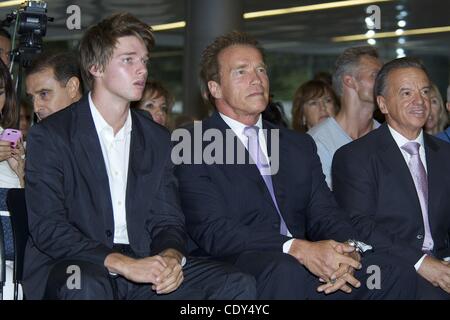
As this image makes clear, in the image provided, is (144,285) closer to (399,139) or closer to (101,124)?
(101,124)

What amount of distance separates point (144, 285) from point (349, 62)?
8.90 feet

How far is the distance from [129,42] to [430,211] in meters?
1.82

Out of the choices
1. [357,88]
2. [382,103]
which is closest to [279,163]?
[382,103]

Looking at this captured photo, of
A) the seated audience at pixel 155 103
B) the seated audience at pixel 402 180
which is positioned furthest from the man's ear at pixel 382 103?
the seated audience at pixel 155 103

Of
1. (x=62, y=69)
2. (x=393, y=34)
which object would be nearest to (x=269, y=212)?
(x=62, y=69)

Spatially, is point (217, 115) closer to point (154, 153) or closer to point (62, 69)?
point (154, 153)

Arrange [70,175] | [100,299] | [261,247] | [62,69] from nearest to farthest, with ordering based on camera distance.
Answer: [100,299], [70,175], [261,247], [62,69]

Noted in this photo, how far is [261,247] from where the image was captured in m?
4.04

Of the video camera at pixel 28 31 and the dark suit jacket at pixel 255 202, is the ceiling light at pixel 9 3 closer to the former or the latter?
the video camera at pixel 28 31

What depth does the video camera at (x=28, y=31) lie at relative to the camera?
16.3 ft

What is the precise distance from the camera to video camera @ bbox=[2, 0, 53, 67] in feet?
16.3

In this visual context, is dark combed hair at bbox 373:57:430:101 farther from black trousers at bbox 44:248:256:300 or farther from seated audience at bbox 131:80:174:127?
seated audience at bbox 131:80:174:127

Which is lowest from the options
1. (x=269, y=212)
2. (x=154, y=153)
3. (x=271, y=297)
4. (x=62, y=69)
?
(x=271, y=297)

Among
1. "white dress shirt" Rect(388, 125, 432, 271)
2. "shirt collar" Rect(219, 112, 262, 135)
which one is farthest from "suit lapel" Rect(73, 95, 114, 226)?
"white dress shirt" Rect(388, 125, 432, 271)
